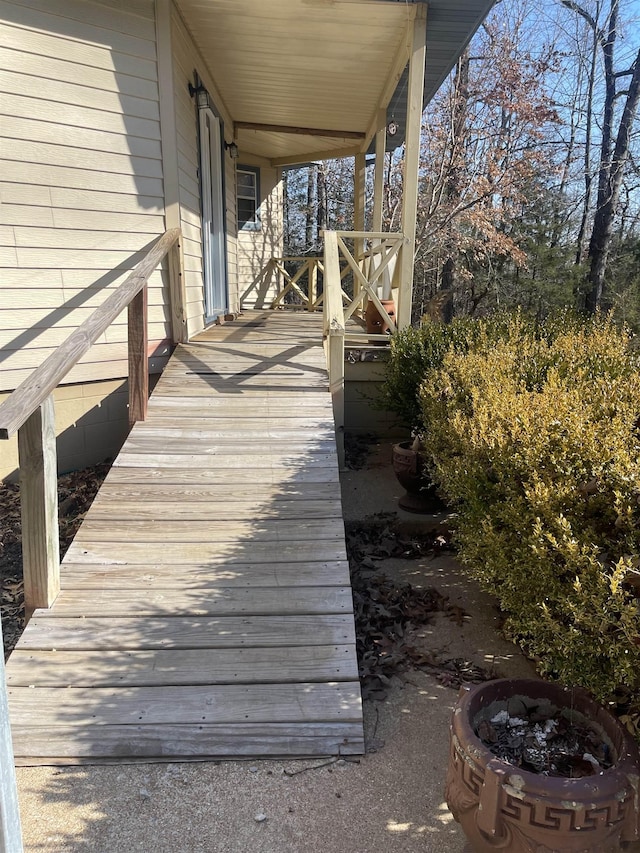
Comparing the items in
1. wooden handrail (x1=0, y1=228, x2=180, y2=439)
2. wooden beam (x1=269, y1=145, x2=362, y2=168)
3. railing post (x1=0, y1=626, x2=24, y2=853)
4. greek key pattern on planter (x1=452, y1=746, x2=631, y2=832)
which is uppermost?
wooden beam (x1=269, y1=145, x2=362, y2=168)

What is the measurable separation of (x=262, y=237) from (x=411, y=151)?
488 cm

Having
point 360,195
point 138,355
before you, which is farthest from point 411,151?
point 360,195

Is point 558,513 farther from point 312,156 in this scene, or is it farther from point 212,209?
point 312,156

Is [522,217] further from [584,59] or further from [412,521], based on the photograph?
[412,521]

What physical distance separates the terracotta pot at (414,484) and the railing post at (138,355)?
189cm

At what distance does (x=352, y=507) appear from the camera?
4613mm

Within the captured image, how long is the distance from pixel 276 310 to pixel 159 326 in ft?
15.3

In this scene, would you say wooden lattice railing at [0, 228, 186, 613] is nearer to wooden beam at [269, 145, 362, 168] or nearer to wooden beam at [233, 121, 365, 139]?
wooden beam at [233, 121, 365, 139]

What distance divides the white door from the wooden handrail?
2.13 meters

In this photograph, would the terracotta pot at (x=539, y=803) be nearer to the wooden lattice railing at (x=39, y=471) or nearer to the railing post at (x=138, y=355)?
the wooden lattice railing at (x=39, y=471)

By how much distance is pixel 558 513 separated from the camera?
218cm

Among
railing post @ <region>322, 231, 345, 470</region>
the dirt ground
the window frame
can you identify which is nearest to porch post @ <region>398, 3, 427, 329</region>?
railing post @ <region>322, 231, 345, 470</region>

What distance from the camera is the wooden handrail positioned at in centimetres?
220

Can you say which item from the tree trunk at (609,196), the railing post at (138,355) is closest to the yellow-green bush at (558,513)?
the railing post at (138,355)
